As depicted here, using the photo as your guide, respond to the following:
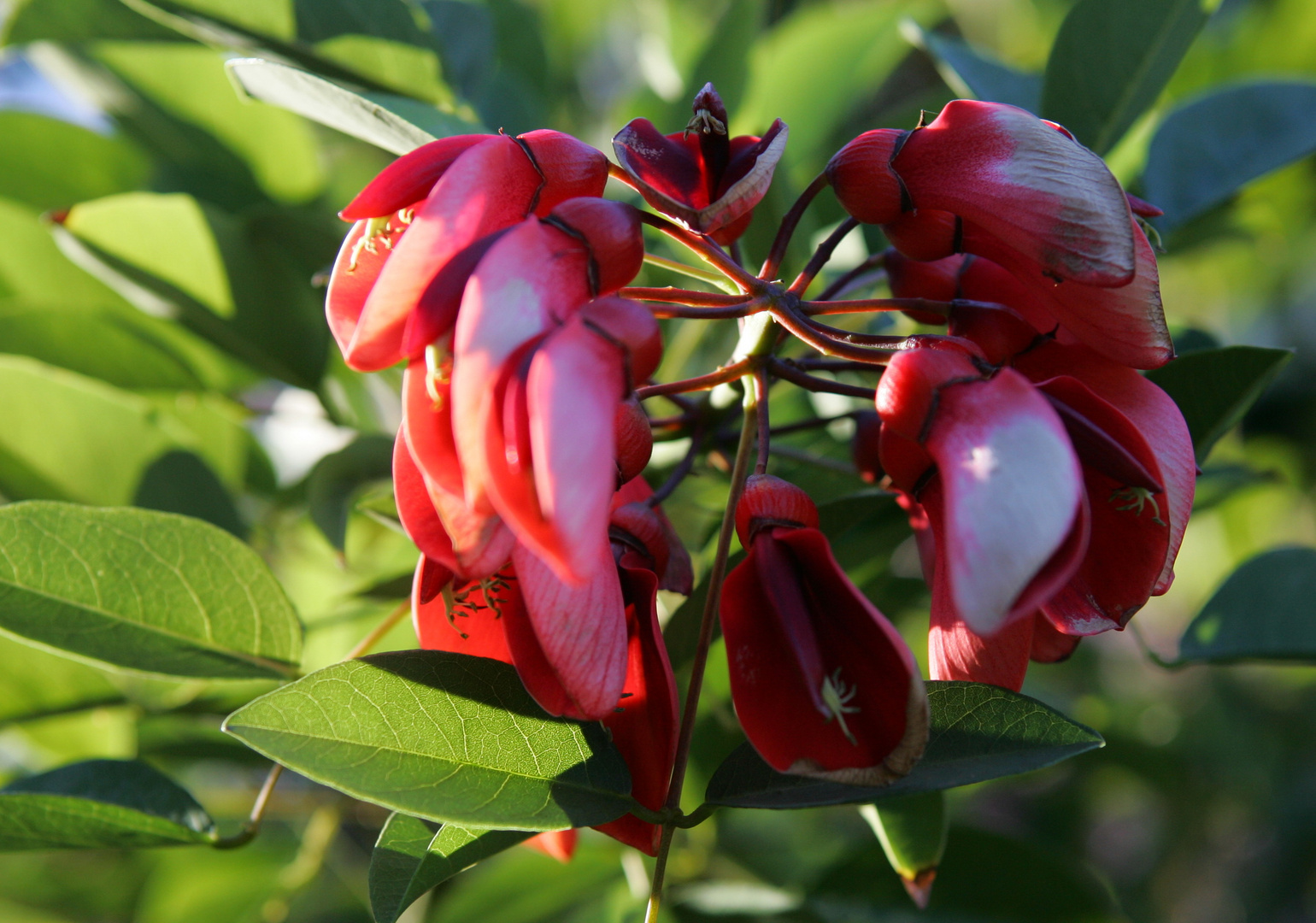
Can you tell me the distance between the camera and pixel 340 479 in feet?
3.15

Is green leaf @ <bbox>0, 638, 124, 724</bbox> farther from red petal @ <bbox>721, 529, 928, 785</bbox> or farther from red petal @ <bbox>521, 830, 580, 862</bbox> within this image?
red petal @ <bbox>721, 529, 928, 785</bbox>

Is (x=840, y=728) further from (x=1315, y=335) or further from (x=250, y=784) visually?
(x=1315, y=335)

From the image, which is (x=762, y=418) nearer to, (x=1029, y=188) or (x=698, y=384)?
(x=698, y=384)

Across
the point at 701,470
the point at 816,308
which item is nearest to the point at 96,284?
the point at 701,470

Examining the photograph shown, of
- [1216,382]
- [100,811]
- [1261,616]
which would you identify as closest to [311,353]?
[100,811]

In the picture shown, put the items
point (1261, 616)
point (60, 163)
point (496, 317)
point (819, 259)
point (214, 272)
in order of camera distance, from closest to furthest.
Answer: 1. point (496, 317)
2. point (819, 259)
3. point (1261, 616)
4. point (214, 272)
5. point (60, 163)

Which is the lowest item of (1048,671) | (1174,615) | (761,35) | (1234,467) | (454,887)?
(1174,615)

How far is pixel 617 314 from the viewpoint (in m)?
0.52

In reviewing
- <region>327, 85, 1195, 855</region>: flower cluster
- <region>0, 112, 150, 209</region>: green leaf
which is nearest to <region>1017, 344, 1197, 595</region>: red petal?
<region>327, 85, 1195, 855</region>: flower cluster

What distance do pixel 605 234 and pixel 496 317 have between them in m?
0.11

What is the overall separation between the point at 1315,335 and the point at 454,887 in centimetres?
226

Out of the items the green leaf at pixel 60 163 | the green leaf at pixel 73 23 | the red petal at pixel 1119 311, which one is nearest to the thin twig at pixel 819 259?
the red petal at pixel 1119 311

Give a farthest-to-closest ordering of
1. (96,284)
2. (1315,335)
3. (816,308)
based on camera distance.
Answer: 1. (1315,335)
2. (96,284)
3. (816,308)

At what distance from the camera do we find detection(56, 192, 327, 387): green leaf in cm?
102
